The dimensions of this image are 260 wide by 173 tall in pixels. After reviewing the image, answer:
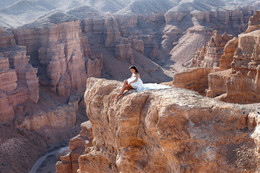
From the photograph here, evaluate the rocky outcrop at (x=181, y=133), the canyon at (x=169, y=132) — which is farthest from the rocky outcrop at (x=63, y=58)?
the rocky outcrop at (x=181, y=133)

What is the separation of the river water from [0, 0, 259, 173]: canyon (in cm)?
45

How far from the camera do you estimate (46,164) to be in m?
21.1

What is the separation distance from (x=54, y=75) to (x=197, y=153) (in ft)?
83.6

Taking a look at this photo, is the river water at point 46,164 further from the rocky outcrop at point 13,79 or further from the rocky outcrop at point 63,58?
the rocky outcrop at point 63,58

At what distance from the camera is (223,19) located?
6016cm

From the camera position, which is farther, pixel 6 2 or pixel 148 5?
pixel 148 5

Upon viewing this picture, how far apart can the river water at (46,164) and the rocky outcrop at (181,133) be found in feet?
48.9

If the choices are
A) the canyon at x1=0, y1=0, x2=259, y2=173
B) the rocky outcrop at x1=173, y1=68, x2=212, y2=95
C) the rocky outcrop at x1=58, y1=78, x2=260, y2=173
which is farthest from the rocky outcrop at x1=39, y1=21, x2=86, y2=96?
the rocky outcrop at x1=58, y1=78, x2=260, y2=173

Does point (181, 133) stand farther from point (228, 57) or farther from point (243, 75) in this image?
point (228, 57)

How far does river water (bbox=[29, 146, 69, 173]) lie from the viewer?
20.2 meters

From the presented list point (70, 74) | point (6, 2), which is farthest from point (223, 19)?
point (6, 2)

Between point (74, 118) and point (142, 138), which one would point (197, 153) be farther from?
point (74, 118)

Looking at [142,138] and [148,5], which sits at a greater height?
[148,5]

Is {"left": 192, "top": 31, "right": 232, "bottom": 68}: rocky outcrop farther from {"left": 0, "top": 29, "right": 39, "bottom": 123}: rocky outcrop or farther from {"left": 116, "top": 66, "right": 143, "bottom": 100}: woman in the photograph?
{"left": 116, "top": 66, "right": 143, "bottom": 100}: woman
